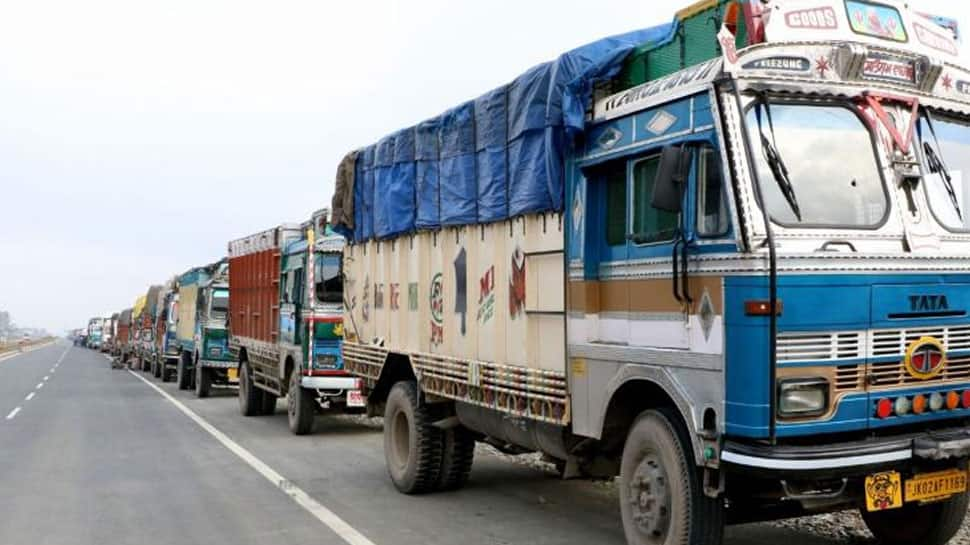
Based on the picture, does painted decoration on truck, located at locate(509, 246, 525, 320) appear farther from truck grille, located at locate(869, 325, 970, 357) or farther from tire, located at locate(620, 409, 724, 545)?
truck grille, located at locate(869, 325, 970, 357)

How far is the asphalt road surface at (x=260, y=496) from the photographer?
23.9ft

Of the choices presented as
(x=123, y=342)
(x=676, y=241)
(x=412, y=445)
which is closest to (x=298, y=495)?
(x=412, y=445)

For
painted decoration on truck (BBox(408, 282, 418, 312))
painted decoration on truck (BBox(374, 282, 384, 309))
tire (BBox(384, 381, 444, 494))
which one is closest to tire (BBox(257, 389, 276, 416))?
painted decoration on truck (BBox(374, 282, 384, 309))

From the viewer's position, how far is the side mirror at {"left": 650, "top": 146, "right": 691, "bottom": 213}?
502cm

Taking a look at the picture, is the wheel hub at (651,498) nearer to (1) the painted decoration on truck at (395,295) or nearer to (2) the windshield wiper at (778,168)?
(2) the windshield wiper at (778,168)

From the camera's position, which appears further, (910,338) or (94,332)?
(94,332)

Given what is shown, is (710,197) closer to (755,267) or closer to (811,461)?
(755,267)

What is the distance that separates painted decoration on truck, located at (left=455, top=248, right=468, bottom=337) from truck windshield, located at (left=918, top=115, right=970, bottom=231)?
12.7 ft

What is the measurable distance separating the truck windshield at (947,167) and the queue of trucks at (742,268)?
14 mm

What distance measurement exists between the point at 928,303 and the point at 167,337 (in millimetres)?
28268

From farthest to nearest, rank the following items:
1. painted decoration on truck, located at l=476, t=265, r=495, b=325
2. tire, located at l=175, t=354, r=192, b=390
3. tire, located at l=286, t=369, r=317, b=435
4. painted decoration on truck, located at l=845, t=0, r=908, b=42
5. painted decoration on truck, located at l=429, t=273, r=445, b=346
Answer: tire, located at l=175, t=354, r=192, b=390 → tire, located at l=286, t=369, r=317, b=435 → painted decoration on truck, located at l=429, t=273, r=445, b=346 → painted decoration on truck, located at l=476, t=265, r=495, b=325 → painted decoration on truck, located at l=845, t=0, r=908, b=42

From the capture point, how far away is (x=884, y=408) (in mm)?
4934

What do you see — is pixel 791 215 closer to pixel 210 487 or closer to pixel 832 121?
pixel 832 121

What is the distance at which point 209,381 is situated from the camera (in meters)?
22.1
